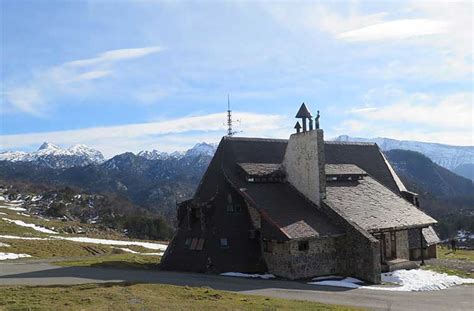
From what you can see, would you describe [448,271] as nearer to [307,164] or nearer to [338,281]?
[338,281]

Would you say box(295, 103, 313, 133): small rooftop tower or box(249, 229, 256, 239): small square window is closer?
box(249, 229, 256, 239): small square window

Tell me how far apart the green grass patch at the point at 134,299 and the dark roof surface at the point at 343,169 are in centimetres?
1910

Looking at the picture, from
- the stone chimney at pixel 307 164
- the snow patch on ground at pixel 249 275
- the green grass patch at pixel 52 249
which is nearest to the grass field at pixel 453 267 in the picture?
the stone chimney at pixel 307 164

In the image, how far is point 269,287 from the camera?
1101 inches

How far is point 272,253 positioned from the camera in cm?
3316

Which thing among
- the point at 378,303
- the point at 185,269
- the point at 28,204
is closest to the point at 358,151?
the point at 185,269

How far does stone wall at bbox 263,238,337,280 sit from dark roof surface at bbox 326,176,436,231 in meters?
3.12

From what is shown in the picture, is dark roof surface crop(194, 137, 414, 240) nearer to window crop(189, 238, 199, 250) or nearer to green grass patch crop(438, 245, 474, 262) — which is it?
window crop(189, 238, 199, 250)

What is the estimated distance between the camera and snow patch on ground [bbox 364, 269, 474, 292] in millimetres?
29453

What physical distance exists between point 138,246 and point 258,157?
95.7ft

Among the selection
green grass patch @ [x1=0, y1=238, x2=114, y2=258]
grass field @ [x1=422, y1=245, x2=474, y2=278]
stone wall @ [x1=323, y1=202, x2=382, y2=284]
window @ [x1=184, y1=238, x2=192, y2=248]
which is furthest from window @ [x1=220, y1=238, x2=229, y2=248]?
green grass patch @ [x1=0, y1=238, x2=114, y2=258]

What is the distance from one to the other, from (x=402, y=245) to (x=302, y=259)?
11.0m

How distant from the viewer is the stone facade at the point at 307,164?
36344 mm

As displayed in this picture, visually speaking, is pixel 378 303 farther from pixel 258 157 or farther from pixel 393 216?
pixel 258 157
